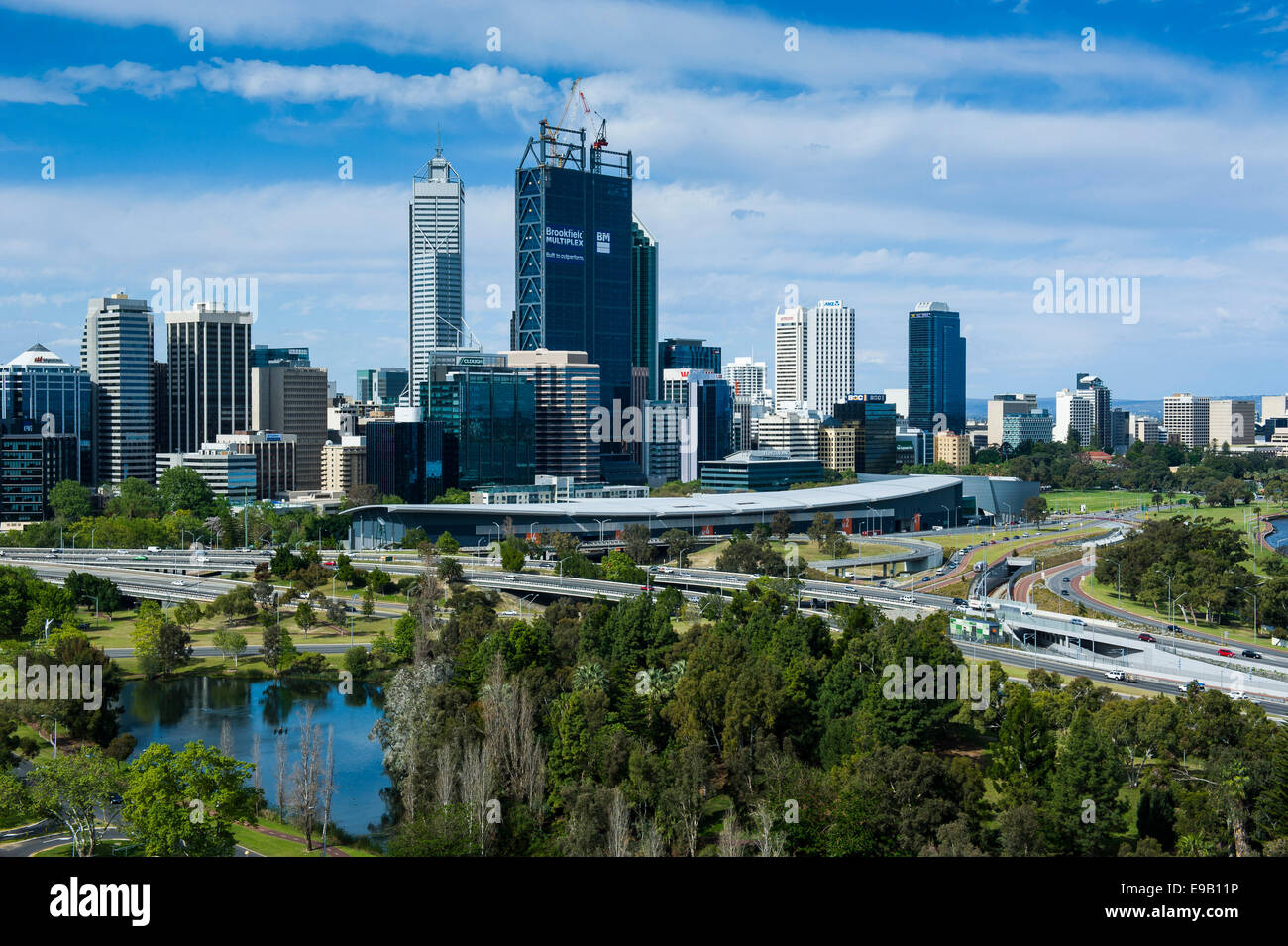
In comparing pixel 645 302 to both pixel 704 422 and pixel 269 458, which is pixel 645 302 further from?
pixel 269 458

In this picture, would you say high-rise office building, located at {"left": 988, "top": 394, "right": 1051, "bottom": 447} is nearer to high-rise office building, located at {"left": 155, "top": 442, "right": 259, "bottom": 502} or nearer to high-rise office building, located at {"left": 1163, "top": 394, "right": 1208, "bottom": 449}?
high-rise office building, located at {"left": 1163, "top": 394, "right": 1208, "bottom": 449}

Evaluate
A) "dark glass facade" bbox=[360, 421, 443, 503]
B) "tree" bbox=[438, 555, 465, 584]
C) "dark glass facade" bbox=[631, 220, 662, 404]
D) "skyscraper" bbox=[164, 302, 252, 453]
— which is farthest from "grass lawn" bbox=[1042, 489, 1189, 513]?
"skyscraper" bbox=[164, 302, 252, 453]

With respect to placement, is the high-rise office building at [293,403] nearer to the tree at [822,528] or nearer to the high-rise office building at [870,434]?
the high-rise office building at [870,434]

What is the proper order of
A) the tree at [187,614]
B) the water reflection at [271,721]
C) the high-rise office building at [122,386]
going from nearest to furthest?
1. the water reflection at [271,721]
2. the tree at [187,614]
3. the high-rise office building at [122,386]

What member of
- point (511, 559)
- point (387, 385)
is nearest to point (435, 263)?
point (387, 385)

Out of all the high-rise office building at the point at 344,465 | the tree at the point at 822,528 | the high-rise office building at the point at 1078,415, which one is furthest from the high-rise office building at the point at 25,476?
the high-rise office building at the point at 1078,415
